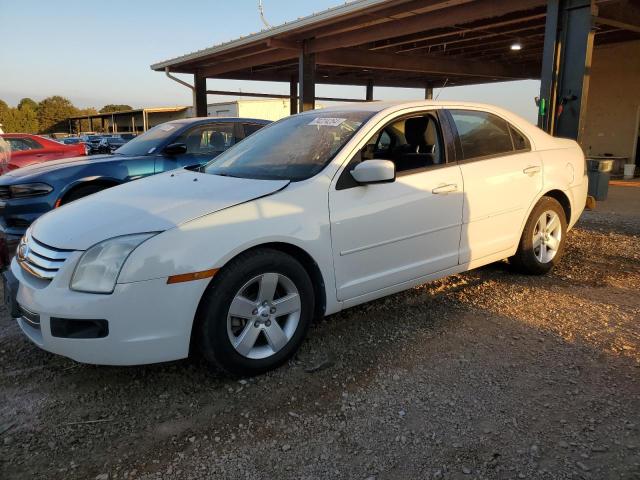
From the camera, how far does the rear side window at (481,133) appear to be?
4113 millimetres

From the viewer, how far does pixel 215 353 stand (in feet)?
9.34

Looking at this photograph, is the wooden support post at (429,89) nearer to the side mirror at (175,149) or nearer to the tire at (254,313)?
the side mirror at (175,149)

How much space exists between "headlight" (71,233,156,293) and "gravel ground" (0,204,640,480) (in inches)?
27.3

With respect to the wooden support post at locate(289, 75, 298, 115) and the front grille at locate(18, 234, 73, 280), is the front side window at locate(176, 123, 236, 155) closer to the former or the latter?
the front grille at locate(18, 234, 73, 280)

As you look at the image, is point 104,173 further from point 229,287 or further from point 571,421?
Answer: point 571,421

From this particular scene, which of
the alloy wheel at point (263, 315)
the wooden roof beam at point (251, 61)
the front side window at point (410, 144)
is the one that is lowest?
the alloy wheel at point (263, 315)

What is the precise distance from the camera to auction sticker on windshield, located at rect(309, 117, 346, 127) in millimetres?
3804

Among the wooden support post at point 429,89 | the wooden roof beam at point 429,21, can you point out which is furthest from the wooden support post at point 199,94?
the wooden support post at point 429,89

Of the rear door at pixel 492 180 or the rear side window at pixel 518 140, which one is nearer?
the rear door at pixel 492 180

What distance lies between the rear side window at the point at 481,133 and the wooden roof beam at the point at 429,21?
4.99 m

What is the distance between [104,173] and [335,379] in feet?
14.1

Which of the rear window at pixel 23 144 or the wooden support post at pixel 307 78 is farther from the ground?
the wooden support post at pixel 307 78

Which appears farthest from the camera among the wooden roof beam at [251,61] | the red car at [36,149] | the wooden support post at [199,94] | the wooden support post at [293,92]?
the wooden support post at [293,92]

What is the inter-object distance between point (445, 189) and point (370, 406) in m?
1.79
